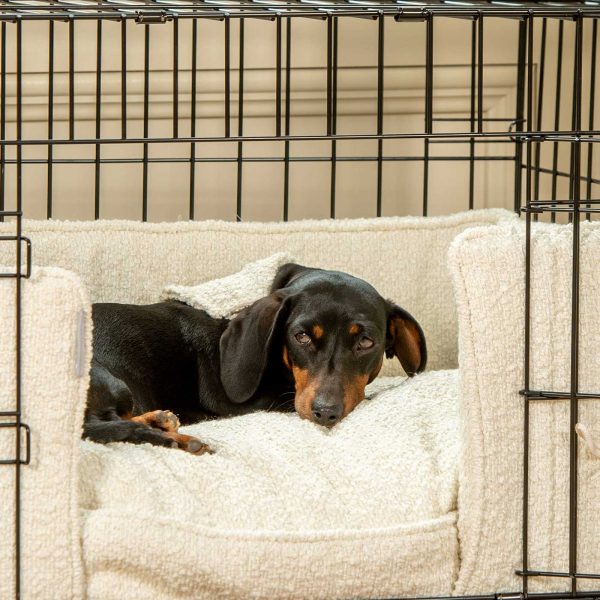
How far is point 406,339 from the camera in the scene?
6.95 ft

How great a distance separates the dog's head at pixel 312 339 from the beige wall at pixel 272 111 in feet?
3.41

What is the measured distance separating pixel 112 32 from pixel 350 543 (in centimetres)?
208

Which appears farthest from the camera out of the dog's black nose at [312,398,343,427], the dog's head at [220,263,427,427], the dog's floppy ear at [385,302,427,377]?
the dog's floppy ear at [385,302,427,377]

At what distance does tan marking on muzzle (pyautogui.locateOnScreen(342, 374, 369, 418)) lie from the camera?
1.82m

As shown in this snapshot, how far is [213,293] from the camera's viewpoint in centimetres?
219

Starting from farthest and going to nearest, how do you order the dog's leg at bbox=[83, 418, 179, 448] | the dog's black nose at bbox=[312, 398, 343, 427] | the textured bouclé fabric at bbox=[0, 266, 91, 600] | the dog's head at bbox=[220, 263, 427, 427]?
the dog's head at bbox=[220, 263, 427, 427] < the dog's black nose at bbox=[312, 398, 343, 427] < the dog's leg at bbox=[83, 418, 179, 448] < the textured bouclé fabric at bbox=[0, 266, 91, 600]

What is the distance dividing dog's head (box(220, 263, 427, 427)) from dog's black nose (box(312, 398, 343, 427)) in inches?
Result: 1.8

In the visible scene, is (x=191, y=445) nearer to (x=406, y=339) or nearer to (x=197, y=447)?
(x=197, y=447)

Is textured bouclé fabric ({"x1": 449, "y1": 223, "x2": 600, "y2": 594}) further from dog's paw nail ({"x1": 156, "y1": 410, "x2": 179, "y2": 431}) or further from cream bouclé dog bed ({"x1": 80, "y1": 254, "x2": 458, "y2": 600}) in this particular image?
dog's paw nail ({"x1": 156, "y1": 410, "x2": 179, "y2": 431})

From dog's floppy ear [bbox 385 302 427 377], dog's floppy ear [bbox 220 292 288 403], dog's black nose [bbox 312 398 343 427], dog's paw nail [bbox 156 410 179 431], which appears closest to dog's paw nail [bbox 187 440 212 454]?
dog's paw nail [bbox 156 410 179 431]

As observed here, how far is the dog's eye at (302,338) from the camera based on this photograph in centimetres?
194

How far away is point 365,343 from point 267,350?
186 mm

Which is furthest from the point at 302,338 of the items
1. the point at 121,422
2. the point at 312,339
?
the point at 121,422

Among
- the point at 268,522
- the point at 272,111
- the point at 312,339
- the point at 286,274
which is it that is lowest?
the point at 268,522
